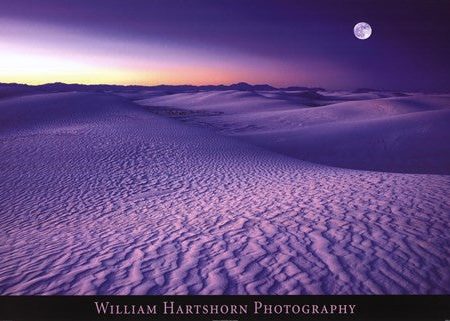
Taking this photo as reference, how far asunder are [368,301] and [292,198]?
4536 millimetres

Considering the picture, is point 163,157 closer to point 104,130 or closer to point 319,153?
point 104,130

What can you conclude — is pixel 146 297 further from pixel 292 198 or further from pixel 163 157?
pixel 163 157

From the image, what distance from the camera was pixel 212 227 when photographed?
6230 millimetres

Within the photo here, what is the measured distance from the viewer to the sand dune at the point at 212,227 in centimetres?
426

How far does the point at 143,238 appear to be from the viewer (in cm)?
586

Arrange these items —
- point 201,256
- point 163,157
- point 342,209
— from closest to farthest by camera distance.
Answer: point 201,256, point 342,209, point 163,157

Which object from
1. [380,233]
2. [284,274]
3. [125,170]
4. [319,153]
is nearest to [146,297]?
[284,274]

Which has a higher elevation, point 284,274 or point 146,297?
point 146,297

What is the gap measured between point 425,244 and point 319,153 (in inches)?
443

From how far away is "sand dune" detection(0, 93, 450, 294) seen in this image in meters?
4.26

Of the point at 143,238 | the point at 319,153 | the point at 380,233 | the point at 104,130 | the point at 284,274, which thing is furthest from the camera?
the point at 104,130

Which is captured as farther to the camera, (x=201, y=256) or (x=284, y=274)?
(x=201, y=256)

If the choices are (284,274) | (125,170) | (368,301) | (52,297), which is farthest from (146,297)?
(125,170)

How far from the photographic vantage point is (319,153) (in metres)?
16.0
